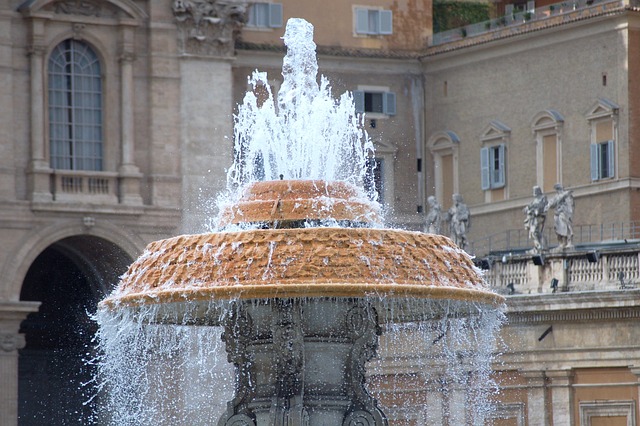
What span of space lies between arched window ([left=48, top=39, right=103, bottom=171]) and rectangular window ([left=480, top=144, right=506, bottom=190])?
8.61 meters

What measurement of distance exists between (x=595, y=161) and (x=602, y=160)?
0.20 m

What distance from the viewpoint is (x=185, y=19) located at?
49.4m

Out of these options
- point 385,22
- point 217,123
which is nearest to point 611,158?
point 217,123

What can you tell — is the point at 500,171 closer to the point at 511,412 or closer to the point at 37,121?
the point at 37,121

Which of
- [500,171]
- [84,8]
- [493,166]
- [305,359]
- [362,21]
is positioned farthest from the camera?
[362,21]

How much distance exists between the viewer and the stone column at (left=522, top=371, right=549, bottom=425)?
3891 centimetres

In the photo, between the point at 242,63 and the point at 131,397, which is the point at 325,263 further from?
the point at 242,63

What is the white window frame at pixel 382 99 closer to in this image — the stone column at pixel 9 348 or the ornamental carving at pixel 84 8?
the ornamental carving at pixel 84 8

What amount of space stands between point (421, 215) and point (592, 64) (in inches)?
243

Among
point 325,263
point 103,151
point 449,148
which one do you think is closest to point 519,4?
point 449,148

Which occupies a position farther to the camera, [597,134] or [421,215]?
[421,215]

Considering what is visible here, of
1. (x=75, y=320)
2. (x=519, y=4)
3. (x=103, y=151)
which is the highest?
(x=519, y=4)

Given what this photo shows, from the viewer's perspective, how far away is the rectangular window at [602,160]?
4738 cm

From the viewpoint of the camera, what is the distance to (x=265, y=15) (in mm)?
52469
